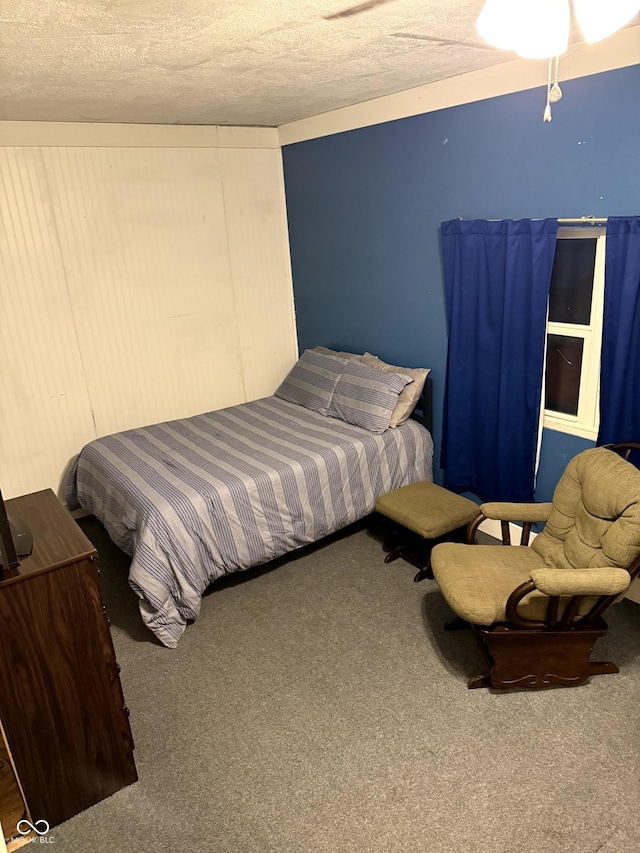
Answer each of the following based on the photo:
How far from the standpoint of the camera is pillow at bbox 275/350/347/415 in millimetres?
4086

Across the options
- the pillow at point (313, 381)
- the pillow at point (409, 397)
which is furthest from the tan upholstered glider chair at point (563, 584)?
the pillow at point (313, 381)

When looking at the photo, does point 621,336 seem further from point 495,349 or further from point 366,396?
point 366,396

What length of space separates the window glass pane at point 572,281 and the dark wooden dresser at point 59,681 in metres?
2.47

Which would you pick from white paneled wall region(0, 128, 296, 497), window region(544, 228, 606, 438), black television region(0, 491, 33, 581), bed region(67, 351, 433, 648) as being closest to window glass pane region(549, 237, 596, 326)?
window region(544, 228, 606, 438)

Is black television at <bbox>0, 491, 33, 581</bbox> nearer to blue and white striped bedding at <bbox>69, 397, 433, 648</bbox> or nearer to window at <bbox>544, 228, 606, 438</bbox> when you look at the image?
blue and white striped bedding at <bbox>69, 397, 433, 648</bbox>

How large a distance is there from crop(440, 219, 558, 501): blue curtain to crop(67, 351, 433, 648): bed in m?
0.35

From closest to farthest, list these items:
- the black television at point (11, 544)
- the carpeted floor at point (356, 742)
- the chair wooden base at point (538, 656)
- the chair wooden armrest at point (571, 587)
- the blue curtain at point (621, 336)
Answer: the black television at point (11, 544) < the carpeted floor at point (356, 742) < the chair wooden armrest at point (571, 587) < the chair wooden base at point (538, 656) < the blue curtain at point (621, 336)

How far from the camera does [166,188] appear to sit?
159 inches

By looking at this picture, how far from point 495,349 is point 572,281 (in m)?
0.51

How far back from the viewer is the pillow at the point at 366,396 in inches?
145

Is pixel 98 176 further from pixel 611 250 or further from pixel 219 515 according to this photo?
pixel 611 250

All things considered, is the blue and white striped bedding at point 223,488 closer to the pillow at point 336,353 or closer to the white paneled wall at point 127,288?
the white paneled wall at point 127,288

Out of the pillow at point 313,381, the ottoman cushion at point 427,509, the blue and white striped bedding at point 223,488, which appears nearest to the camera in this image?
the blue and white striped bedding at point 223,488

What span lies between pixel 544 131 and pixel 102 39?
195cm
